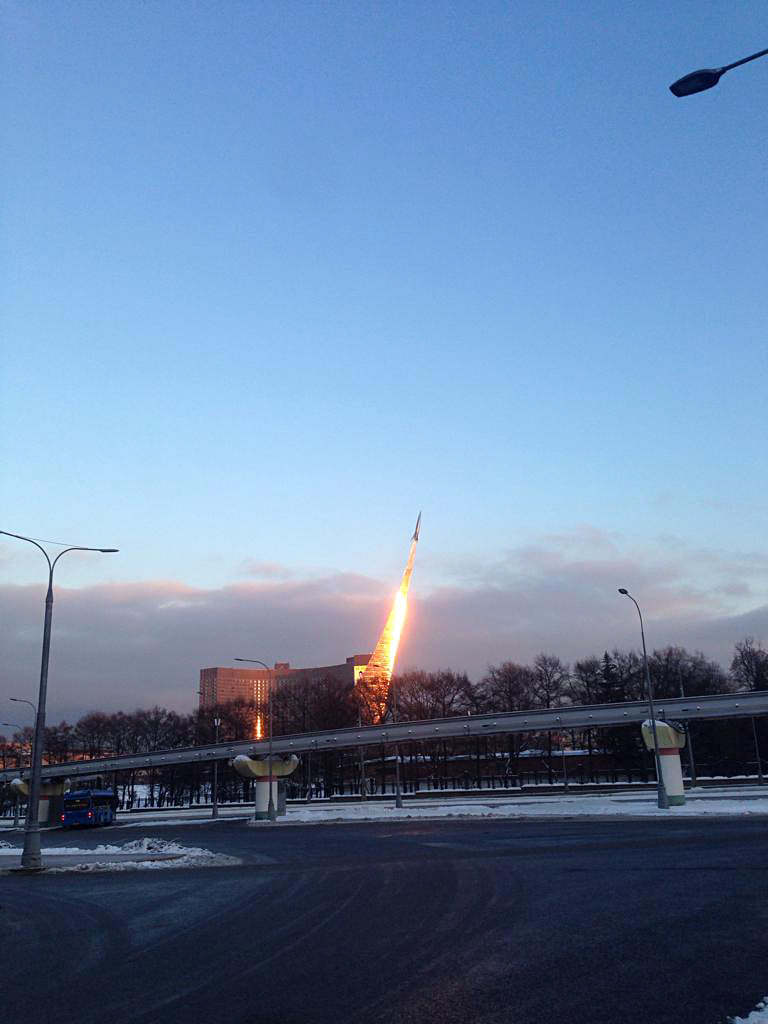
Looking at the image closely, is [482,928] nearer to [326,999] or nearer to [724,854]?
[326,999]

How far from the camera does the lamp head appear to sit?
961cm

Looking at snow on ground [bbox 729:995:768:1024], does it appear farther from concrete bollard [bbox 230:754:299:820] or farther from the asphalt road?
concrete bollard [bbox 230:754:299:820]

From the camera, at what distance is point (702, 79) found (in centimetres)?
970

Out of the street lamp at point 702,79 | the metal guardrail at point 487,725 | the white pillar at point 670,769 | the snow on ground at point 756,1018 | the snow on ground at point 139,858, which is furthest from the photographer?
the metal guardrail at point 487,725

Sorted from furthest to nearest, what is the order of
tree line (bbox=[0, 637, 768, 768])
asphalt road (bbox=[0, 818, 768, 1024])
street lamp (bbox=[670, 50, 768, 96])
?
tree line (bbox=[0, 637, 768, 768]) → street lamp (bbox=[670, 50, 768, 96]) → asphalt road (bbox=[0, 818, 768, 1024])

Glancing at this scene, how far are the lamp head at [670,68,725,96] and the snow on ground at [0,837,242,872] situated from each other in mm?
23536

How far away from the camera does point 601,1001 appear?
8.21 meters

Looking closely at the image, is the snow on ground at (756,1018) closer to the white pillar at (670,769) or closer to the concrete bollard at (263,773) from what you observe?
the white pillar at (670,769)

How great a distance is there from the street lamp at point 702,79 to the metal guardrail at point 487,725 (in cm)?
5330

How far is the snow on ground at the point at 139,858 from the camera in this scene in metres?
26.2

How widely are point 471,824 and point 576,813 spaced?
5.47 meters

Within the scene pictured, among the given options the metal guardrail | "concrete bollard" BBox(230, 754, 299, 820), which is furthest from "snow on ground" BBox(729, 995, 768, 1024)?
"concrete bollard" BBox(230, 754, 299, 820)

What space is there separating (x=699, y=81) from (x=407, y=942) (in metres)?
11.5

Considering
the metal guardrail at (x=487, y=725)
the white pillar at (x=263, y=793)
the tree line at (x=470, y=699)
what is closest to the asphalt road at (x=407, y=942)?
the metal guardrail at (x=487, y=725)
